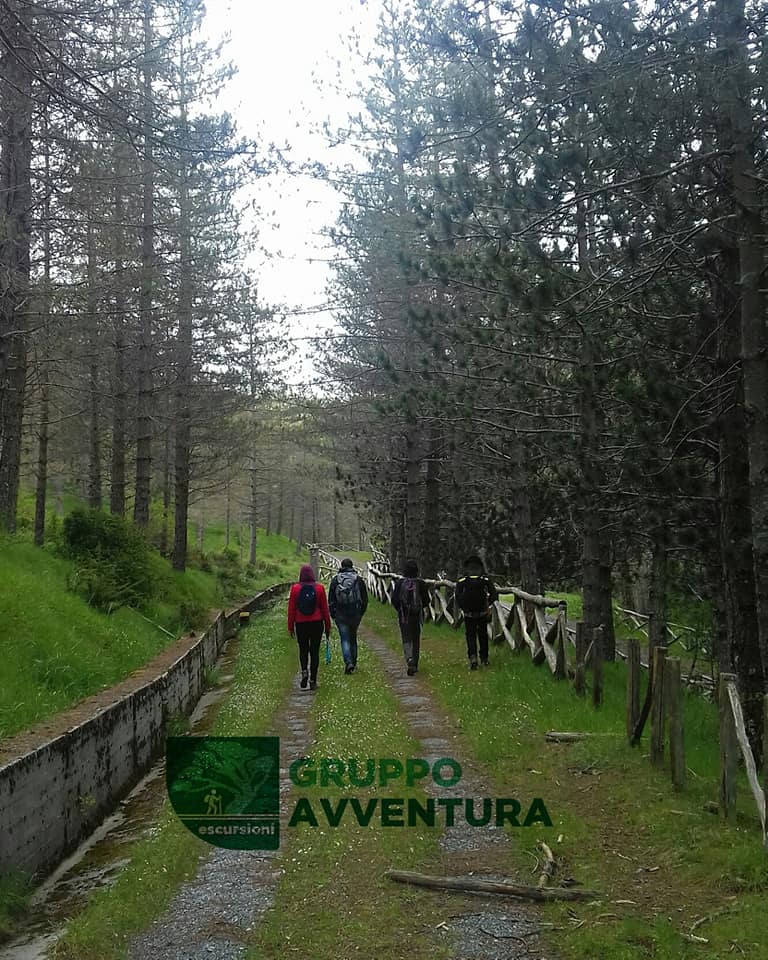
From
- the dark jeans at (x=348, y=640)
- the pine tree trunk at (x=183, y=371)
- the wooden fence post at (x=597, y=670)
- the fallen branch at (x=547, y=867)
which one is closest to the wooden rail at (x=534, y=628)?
the wooden fence post at (x=597, y=670)

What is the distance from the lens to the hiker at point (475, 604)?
12.5 meters

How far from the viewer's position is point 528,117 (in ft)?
26.4

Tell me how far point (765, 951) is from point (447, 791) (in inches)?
130

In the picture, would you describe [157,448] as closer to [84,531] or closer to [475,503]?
[475,503]

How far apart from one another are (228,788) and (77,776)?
49.6 inches

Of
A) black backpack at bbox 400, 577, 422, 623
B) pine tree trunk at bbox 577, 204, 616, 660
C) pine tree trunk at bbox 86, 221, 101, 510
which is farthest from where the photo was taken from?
pine tree trunk at bbox 86, 221, 101, 510

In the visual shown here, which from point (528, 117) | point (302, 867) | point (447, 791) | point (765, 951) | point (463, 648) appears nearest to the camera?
point (765, 951)

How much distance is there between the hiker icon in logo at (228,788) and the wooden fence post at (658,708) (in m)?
3.19

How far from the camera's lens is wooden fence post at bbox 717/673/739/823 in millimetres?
5902

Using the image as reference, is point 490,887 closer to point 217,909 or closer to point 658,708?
point 217,909

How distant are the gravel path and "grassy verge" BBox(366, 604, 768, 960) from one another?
1.73 metres

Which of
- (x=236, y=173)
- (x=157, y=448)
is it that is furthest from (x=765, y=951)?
(x=157, y=448)

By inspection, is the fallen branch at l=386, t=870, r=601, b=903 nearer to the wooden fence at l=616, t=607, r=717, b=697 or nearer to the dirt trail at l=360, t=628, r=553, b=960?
the dirt trail at l=360, t=628, r=553, b=960

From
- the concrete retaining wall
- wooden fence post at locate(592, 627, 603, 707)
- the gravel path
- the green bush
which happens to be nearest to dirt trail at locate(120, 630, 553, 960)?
the gravel path
